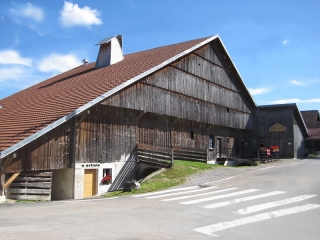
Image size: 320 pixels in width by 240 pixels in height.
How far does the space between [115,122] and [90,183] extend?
3.79 meters

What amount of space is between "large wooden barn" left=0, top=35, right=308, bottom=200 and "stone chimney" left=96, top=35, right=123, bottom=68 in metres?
0.09

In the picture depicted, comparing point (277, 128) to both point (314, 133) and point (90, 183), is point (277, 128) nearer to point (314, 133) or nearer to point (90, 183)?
point (314, 133)

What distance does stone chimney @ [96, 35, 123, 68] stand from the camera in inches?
1008

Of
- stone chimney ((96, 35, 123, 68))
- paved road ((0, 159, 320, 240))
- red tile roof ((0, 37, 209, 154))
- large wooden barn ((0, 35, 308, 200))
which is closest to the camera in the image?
paved road ((0, 159, 320, 240))

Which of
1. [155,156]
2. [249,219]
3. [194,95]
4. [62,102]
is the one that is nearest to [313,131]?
[194,95]

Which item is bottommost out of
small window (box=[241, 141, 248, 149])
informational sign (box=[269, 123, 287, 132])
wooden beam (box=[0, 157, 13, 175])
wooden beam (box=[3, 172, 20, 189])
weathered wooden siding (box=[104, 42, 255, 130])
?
wooden beam (box=[3, 172, 20, 189])

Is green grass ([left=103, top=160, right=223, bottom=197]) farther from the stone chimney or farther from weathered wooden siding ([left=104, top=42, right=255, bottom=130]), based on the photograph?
the stone chimney

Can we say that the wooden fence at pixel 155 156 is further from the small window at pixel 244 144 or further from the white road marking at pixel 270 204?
the small window at pixel 244 144

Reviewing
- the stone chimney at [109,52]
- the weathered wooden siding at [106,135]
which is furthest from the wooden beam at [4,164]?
the stone chimney at [109,52]

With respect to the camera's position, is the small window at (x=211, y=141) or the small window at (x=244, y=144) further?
the small window at (x=244, y=144)

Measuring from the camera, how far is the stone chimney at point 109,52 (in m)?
25.6

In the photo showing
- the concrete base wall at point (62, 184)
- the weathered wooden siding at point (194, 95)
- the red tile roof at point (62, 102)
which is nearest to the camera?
the red tile roof at point (62, 102)

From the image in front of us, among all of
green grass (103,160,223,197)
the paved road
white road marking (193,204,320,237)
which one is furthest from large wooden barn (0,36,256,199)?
white road marking (193,204,320,237)

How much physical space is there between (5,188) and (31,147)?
194 centimetres
